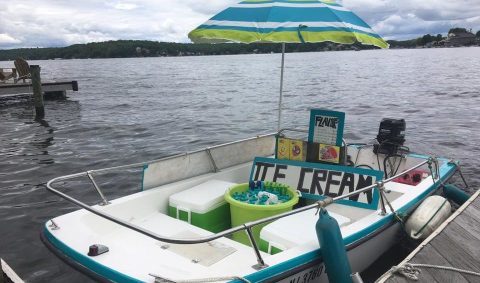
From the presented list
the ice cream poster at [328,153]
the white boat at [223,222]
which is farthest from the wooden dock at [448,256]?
the ice cream poster at [328,153]

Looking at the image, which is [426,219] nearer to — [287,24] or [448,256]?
[448,256]

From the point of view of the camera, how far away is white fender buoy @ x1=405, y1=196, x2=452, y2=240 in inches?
221

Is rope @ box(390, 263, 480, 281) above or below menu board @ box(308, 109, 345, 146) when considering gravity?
below

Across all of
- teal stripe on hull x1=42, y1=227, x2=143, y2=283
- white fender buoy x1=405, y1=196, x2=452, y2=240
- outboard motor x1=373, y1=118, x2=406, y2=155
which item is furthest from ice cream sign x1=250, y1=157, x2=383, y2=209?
teal stripe on hull x1=42, y1=227, x2=143, y2=283

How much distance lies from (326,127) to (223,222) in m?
2.10

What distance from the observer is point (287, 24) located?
5.00 metres

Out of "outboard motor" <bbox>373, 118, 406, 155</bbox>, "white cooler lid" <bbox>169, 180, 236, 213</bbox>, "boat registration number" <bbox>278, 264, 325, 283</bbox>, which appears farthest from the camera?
"outboard motor" <bbox>373, 118, 406, 155</bbox>

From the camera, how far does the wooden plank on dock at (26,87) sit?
22452 millimetres

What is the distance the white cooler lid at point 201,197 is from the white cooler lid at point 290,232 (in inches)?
40.2

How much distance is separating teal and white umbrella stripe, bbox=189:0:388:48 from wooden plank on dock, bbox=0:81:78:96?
827 inches

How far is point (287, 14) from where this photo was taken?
513 centimetres

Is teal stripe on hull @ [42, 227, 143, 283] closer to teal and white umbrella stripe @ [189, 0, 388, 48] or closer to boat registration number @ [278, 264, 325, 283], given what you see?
boat registration number @ [278, 264, 325, 283]

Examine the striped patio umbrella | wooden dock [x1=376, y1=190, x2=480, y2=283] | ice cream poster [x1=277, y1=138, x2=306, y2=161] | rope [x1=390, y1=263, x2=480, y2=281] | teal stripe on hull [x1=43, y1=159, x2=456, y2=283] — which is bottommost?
wooden dock [x1=376, y1=190, x2=480, y2=283]

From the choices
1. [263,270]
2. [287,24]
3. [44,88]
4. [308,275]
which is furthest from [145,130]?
[263,270]
